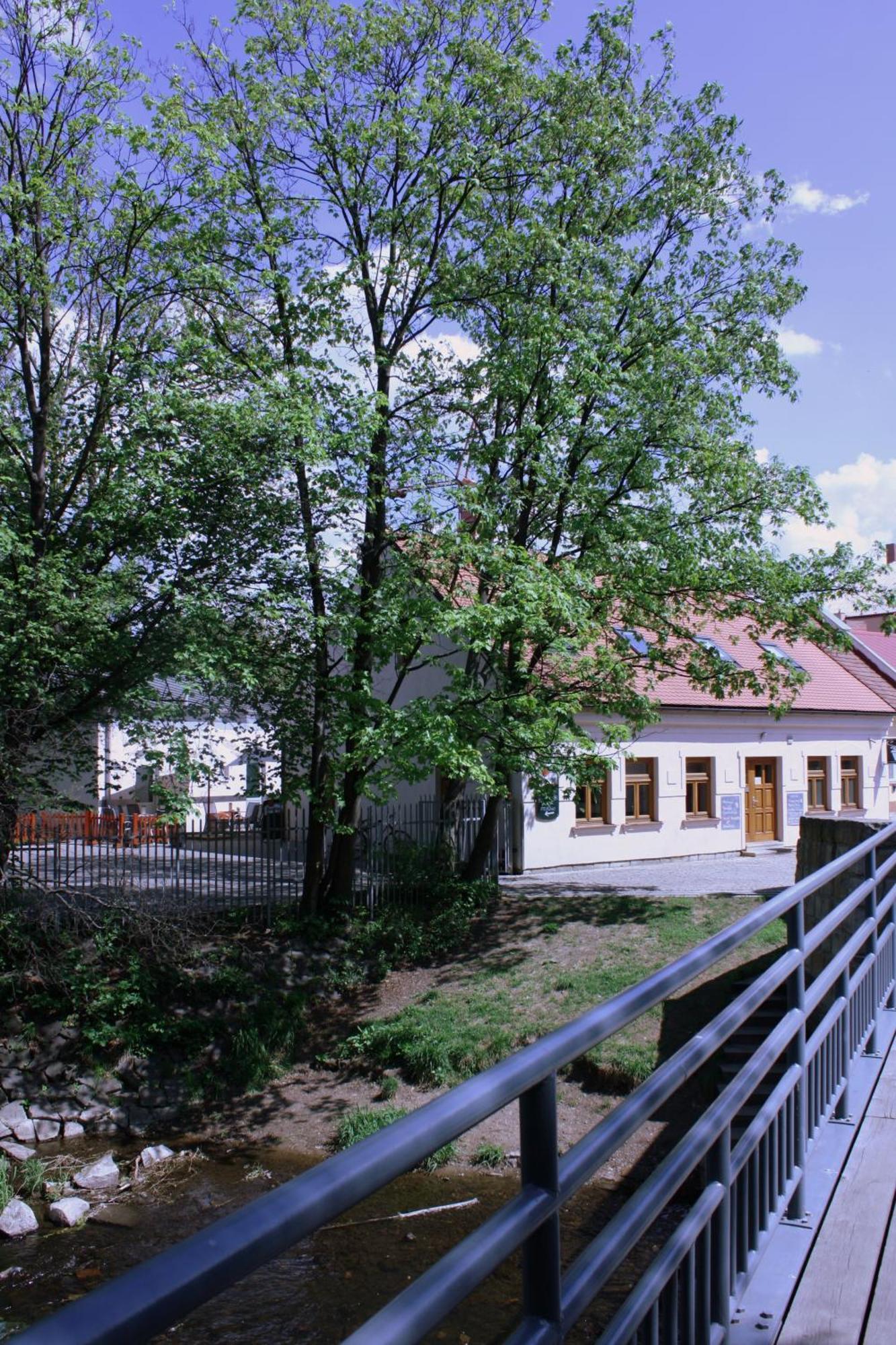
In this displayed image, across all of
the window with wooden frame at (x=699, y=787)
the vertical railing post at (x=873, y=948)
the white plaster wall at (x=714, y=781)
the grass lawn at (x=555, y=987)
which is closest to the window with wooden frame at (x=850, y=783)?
the white plaster wall at (x=714, y=781)

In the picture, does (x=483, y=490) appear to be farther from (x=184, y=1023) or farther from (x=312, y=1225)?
(x=312, y=1225)

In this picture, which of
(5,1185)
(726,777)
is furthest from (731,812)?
(5,1185)

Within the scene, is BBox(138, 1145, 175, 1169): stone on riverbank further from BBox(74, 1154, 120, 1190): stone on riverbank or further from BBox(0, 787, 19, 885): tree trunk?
BBox(0, 787, 19, 885): tree trunk

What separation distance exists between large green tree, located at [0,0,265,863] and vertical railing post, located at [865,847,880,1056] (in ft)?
26.5

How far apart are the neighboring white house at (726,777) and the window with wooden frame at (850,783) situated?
0.10 ft

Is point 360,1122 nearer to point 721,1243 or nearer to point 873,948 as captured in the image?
point 873,948

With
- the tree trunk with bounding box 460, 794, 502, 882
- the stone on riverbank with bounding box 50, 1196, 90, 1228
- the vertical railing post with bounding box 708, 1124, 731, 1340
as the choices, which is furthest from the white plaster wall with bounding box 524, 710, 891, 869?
the vertical railing post with bounding box 708, 1124, 731, 1340

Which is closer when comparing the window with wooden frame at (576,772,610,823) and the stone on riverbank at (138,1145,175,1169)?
the stone on riverbank at (138,1145,175,1169)

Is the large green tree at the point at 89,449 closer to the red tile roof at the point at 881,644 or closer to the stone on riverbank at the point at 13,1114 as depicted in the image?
the stone on riverbank at the point at 13,1114

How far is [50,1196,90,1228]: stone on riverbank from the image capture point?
9844 mm

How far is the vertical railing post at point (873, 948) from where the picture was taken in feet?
17.9

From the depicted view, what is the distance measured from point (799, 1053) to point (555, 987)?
10757 mm

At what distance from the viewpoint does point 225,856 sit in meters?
15.7

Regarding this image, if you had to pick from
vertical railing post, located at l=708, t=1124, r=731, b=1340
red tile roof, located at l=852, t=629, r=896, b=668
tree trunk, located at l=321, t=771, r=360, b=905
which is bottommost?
tree trunk, located at l=321, t=771, r=360, b=905
